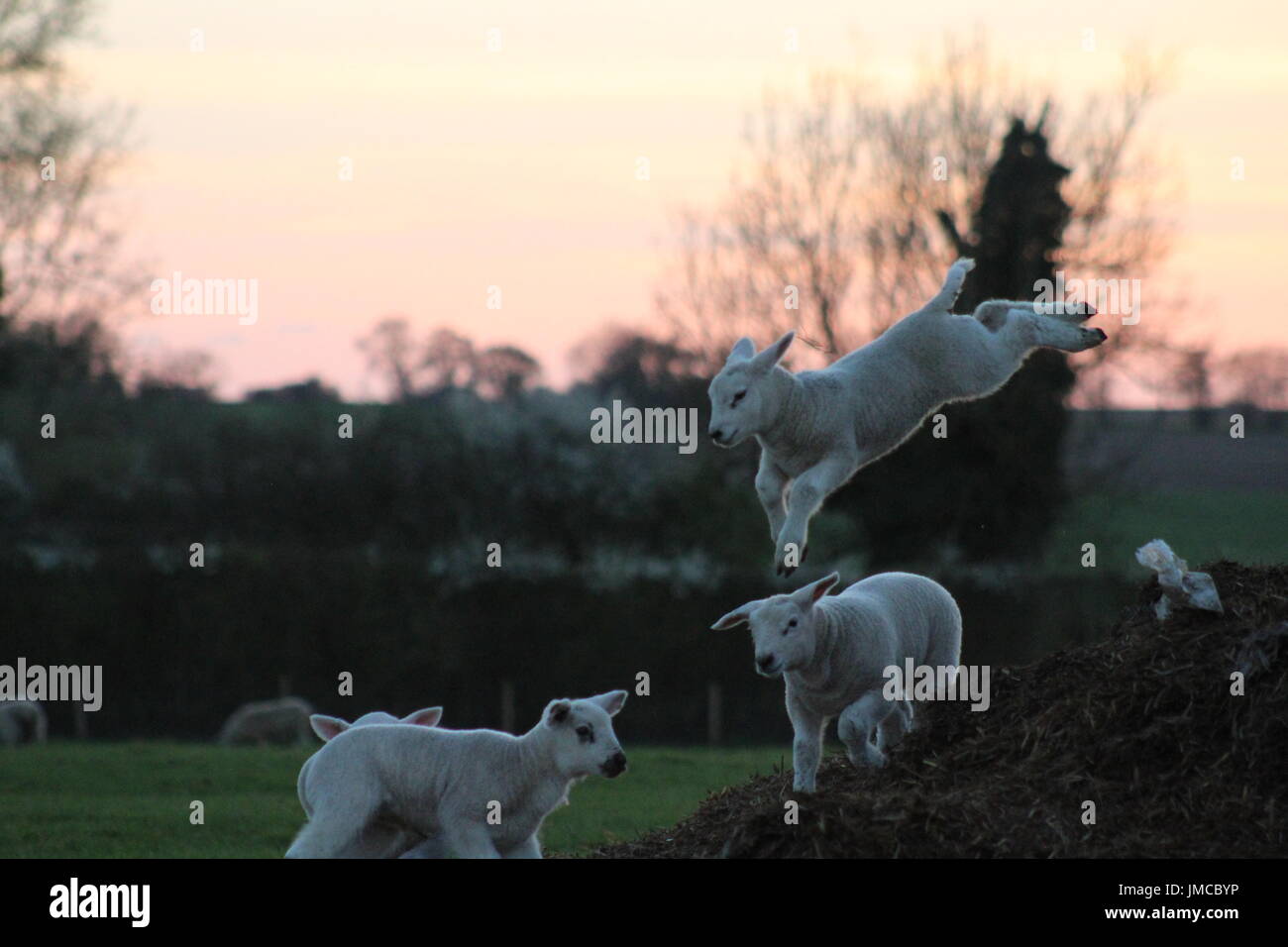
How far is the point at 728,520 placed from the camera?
43.2m

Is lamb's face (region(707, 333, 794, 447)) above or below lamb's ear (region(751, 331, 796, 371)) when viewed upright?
below

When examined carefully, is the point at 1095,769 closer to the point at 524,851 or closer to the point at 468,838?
the point at 524,851

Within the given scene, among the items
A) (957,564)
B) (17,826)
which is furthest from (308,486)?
(17,826)

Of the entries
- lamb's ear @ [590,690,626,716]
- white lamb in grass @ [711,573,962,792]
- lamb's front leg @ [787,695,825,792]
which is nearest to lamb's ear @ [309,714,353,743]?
lamb's ear @ [590,690,626,716]

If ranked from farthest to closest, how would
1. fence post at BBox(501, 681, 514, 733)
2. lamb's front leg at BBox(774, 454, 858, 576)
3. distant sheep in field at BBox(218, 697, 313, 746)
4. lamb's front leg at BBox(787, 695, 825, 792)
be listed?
fence post at BBox(501, 681, 514, 733) → distant sheep in field at BBox(218, 697, 313, 746) → lamb's front leg at BBox(787, 695, 825, 792) → lamb's front leg at BBox(774, 454, 858, 576)

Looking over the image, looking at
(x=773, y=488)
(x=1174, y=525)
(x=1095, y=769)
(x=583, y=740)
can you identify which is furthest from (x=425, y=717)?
(x=1174, y=525)

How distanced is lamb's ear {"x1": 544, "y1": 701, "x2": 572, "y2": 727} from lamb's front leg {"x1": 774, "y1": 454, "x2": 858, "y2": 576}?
1602 millimetres

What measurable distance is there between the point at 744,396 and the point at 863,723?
7.63ft

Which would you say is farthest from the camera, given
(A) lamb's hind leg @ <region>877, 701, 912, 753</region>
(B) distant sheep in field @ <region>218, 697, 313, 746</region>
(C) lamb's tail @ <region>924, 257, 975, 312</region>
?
(B) distant sheep in field @ <region>218, 697, 313, 746</region>

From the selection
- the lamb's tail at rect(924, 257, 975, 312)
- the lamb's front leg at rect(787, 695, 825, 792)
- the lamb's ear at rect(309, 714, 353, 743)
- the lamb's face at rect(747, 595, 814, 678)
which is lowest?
the lamb's front leg at rect(787, 695, 825, 792)

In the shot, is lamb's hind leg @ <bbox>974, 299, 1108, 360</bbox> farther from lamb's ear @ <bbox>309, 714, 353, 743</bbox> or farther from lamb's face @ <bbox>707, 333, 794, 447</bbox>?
lamb's ear @ <bbox>309, 714, 353, 743</bbox>

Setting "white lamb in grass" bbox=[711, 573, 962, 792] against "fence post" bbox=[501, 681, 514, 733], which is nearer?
"white lamb in grass" bbox=[711, 573, 962, 792]

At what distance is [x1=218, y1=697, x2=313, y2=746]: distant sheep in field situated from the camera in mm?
30375

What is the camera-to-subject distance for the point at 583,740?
9.60 meters
